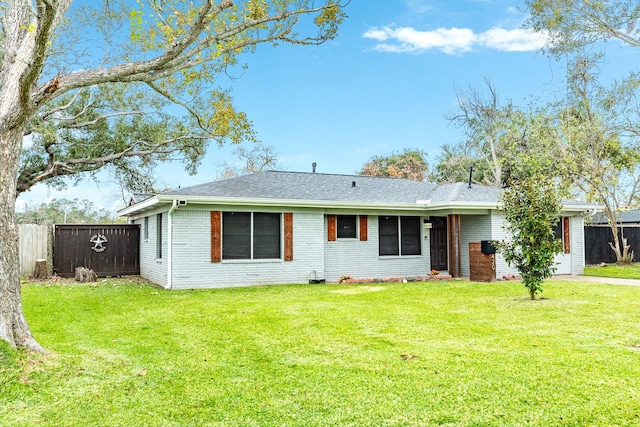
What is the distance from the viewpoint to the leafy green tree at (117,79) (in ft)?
16.3

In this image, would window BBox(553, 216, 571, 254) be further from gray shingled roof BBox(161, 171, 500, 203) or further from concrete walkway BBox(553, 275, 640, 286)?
gray shingled roof BBox(161, 171, 500, 203)

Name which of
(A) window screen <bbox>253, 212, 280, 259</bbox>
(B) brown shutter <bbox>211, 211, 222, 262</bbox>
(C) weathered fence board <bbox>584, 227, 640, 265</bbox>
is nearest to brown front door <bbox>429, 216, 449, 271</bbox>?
(A) window screen <bbox>253, 212, 280, 259</bbox>

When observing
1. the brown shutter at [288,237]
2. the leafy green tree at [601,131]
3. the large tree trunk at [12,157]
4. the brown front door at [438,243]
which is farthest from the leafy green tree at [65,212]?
the leafy green tree at [601,131]

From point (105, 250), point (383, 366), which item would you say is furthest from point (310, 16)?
point (105, 250)

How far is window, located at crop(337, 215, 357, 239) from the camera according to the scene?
43.0 ft

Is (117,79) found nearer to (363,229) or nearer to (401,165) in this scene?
(363,229)

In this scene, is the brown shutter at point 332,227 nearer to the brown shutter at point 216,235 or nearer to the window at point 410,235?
the window at point 410,235

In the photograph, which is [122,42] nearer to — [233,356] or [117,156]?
[117,156]

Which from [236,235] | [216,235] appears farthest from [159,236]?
[236,235]

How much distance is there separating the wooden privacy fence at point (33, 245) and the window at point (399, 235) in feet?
33.6

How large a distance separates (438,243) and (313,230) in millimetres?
4456

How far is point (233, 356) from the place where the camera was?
5.03 meters

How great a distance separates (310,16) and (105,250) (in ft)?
33.5

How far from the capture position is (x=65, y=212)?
1109 inches
